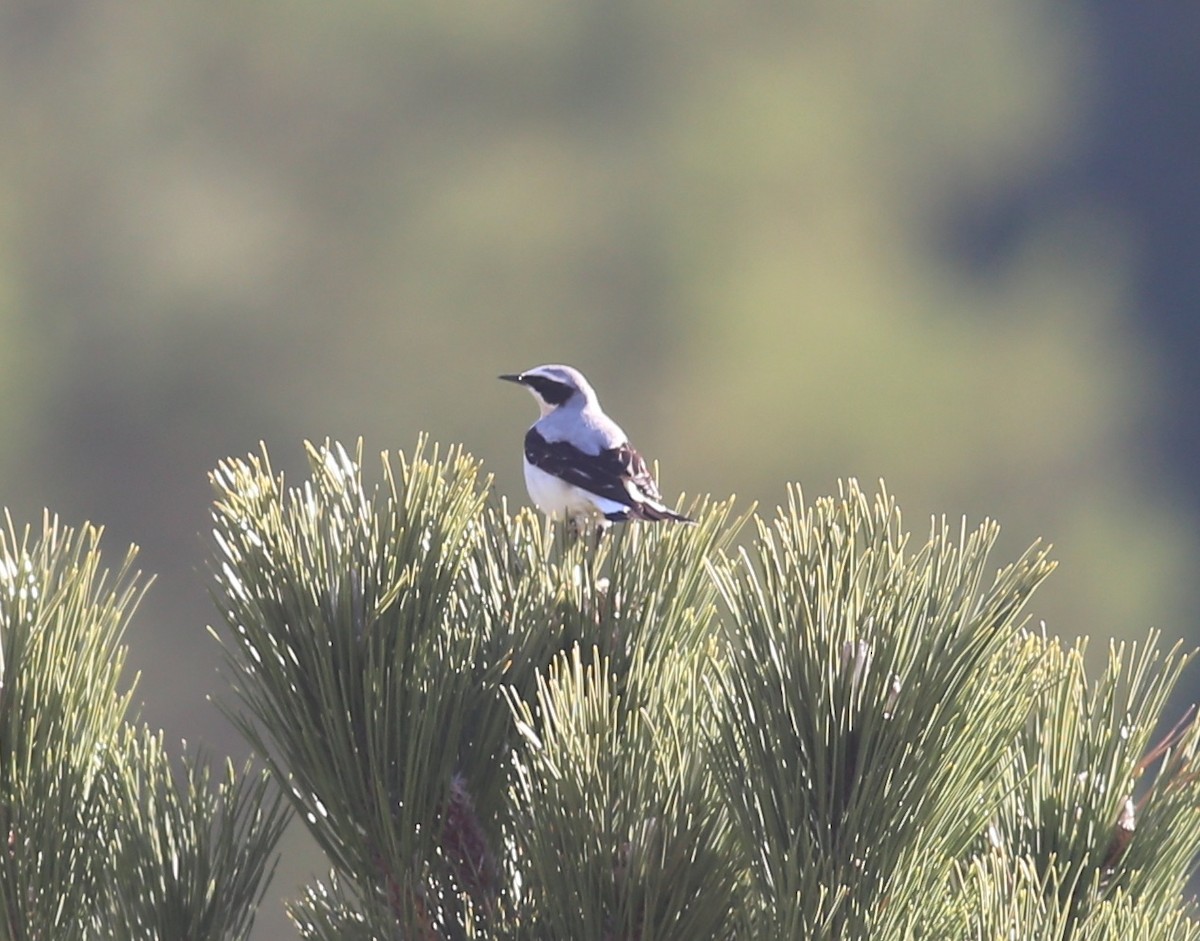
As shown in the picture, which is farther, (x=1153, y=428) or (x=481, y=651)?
(x=1153, y=428)

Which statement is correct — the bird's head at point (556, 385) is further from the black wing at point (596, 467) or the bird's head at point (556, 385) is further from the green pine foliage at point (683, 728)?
the green pine foliage at point (683, 728)

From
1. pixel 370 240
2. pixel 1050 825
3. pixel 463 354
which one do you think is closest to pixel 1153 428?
pixel 463 354

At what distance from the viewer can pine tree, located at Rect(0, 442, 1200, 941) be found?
2039 mm

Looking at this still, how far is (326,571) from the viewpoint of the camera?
2.23 meters

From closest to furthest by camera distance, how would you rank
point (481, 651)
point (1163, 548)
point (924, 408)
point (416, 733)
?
point (416, 733) → point (481, 651) → point (1163, 548) → point (924, 408)

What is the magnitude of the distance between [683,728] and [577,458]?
3.36 m

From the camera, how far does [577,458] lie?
221 inches

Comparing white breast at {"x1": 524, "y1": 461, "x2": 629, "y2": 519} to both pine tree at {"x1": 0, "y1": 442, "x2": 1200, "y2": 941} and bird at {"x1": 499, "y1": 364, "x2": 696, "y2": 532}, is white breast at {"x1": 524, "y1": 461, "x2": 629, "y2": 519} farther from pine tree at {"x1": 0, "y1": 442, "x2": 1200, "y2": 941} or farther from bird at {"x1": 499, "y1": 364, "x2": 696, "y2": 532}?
pine tree at {"x1": 0, "y1": 442, "x2": 1200, "y2": 941}

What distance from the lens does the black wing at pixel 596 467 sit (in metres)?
5.05

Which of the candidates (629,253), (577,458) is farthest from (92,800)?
(629,253)

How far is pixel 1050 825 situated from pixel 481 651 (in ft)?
3.05

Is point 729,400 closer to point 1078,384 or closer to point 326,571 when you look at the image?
point 1078,384

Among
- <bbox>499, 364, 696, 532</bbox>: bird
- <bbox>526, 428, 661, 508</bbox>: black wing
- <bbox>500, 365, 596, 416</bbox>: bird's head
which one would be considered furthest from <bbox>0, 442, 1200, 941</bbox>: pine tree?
<bbox>500, 365, 596, 416</bbox>: bird's head

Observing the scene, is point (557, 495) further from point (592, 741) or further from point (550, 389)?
point (592, 741)
